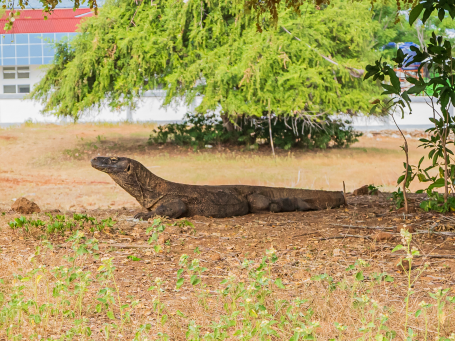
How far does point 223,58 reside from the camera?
14945 millimetres

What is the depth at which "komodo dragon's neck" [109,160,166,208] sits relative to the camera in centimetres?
656

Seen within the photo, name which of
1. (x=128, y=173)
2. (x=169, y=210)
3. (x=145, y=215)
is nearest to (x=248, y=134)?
(x=128, y=173)

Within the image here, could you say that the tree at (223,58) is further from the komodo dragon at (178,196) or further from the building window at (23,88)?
the building window at (23,88)

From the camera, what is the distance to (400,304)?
341cm

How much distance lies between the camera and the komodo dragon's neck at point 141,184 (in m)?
6.56

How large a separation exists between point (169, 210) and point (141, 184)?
0.50 m

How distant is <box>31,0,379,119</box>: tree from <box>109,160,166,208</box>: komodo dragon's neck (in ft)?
25.6

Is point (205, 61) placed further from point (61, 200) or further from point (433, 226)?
point (433, 226)

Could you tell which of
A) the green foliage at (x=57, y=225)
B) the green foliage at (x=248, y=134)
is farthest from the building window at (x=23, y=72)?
the green foliage at (x=57, y=225)

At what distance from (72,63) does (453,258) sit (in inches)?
557

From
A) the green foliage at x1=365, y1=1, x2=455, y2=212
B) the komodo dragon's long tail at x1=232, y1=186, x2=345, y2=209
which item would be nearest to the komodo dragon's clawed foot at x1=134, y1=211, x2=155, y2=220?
the komodo dragon's long tail at x1=232, y1=186, x2=345, y2=209

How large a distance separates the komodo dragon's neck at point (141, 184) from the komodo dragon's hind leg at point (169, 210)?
186 mm

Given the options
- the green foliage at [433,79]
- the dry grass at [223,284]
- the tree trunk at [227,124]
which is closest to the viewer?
the dry grass at [223,284]

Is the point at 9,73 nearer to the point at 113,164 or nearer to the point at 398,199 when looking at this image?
A: the point at 113,164
